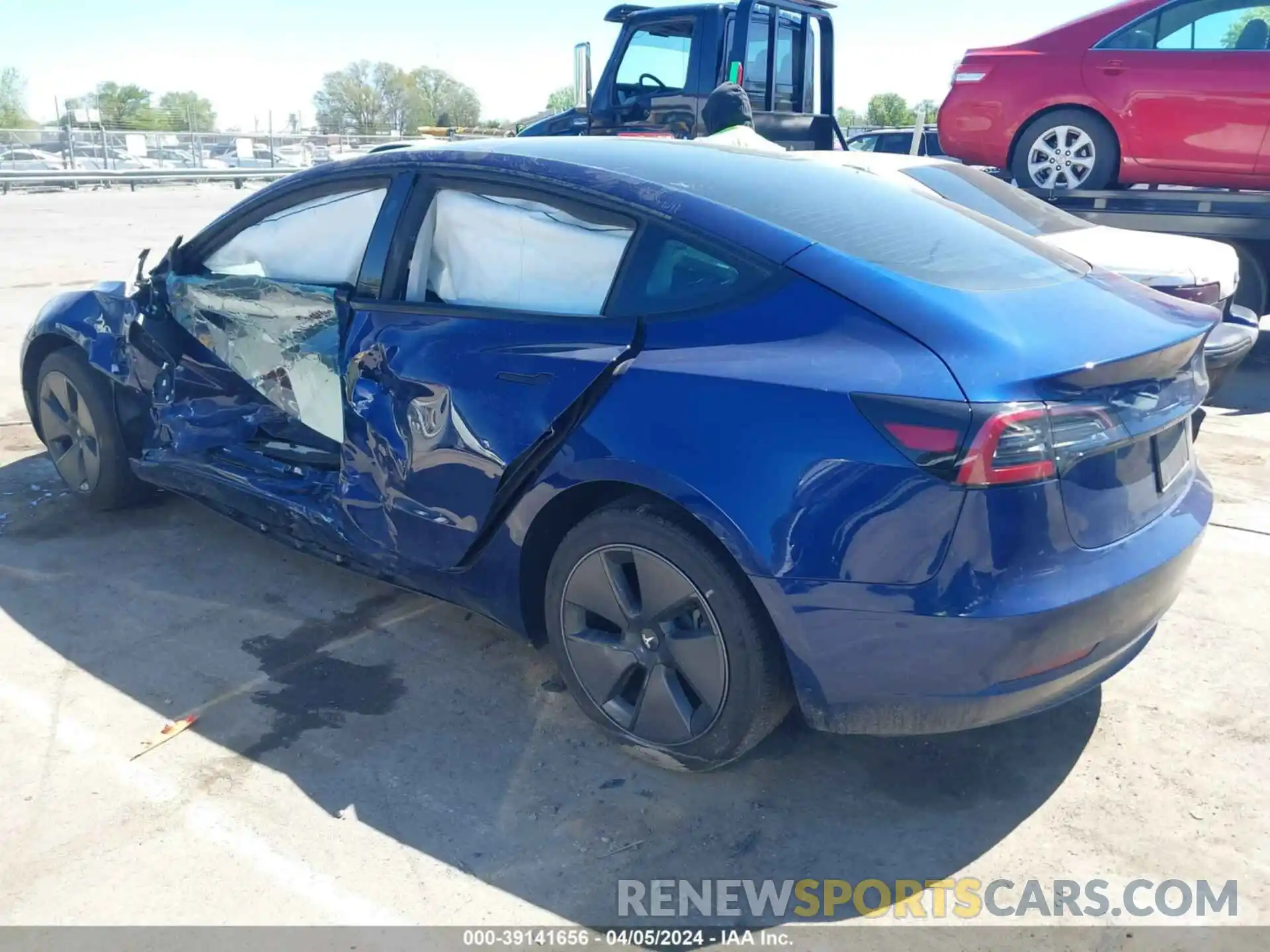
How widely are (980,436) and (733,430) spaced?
57cm

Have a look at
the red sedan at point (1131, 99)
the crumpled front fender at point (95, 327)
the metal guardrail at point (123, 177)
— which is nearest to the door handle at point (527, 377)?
the crumpled front fender at point (95, 327)

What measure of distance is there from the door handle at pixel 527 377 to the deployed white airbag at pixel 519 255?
21cm

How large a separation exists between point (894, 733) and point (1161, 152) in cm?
636

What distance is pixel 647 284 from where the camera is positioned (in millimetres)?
2777

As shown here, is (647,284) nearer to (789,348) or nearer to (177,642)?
(789,348)

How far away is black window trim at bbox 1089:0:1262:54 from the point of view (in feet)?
22.9

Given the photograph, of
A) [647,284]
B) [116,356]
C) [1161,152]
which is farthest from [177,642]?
[1161,152]

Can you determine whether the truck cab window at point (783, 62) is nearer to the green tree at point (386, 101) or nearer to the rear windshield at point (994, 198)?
the rear windshield at point (994, 198)

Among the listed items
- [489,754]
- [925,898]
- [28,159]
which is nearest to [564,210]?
[489,754]

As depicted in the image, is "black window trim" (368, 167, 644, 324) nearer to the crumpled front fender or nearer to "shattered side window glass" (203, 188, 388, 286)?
"shattered side window glass" (203, 188, 388, 286)

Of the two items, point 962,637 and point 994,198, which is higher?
point 994,198

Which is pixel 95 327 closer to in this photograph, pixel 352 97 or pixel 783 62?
pixel 783 62

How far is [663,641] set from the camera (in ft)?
9.04

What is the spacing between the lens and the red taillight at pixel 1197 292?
5.04 meters
